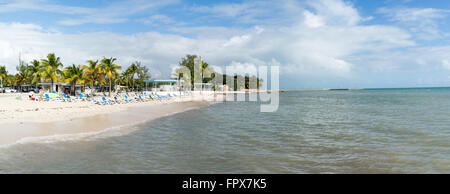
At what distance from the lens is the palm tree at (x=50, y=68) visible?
43219 mm

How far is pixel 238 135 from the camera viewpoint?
11578 millimetres

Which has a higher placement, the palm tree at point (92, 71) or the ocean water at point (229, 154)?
the palm tree at point (92, 71)

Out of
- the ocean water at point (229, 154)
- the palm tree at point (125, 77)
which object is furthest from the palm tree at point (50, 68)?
the ocean water at point (229, 154)

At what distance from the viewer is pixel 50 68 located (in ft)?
144

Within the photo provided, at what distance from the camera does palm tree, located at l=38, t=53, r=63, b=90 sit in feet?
142

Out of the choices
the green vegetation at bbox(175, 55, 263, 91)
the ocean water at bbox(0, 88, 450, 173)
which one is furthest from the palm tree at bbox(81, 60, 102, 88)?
the ocean water at bbox(0, 88, 450, 173)

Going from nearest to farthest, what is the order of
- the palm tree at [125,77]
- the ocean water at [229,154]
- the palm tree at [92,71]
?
1. the ocean water at [229,154]
2. the palm tree at [92,71]
3. the palm tree at [125,77]

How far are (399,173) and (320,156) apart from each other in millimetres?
Result: 2047

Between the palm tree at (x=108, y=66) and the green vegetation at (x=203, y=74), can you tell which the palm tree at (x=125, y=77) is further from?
the palm tree at (x=108, y=66)

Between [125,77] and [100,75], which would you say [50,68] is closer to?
[100,75]

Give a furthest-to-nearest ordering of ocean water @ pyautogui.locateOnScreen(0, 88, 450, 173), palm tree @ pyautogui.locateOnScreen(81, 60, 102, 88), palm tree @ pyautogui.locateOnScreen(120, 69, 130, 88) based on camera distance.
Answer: palm tree @ pyautogui.locateOnScreen(120, 69, 130, 88), palm tree @ pyautogui.locateOnScreen(81, 60, 102, 88), ocean water @ pyautogui.locateOnScreen(0, 88, 450, 173)

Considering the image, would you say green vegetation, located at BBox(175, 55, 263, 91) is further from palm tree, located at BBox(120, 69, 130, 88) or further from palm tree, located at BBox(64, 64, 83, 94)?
palm tree, located at BBox(64, 64, 83, 94)

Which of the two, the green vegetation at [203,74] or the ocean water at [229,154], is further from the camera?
the green vegetation at [203,74]

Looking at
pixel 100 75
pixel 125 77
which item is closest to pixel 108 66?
pixel 100 75
